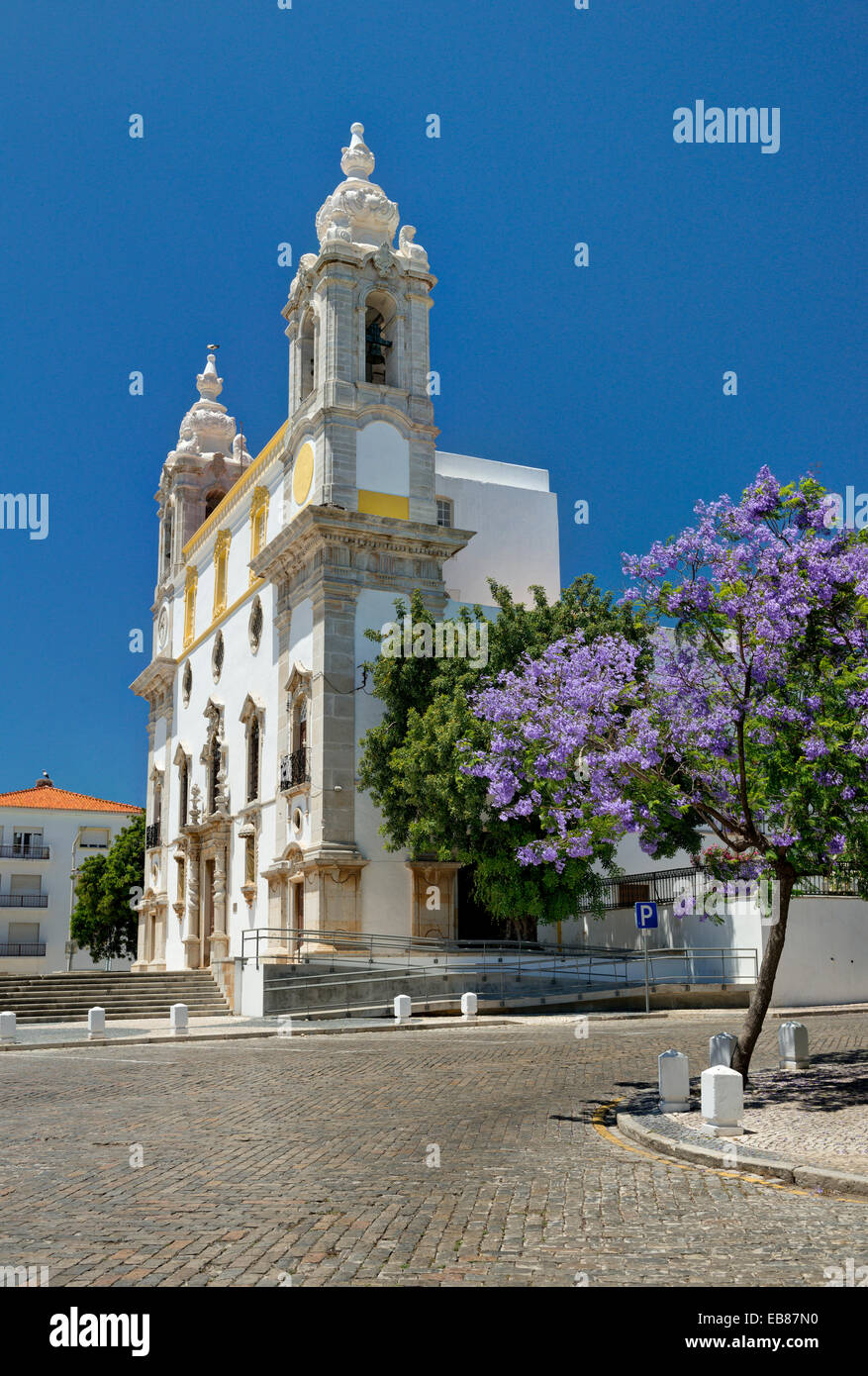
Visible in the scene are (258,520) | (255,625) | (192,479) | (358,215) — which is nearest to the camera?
(358,215)

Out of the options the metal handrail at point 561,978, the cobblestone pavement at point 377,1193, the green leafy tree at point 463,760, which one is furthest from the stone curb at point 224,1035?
the cobblestone pavement at point 377,1193

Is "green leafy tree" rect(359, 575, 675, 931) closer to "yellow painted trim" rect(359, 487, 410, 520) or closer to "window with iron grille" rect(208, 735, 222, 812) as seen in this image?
"yellow painted trim" rect(359, 487, 410, 520)

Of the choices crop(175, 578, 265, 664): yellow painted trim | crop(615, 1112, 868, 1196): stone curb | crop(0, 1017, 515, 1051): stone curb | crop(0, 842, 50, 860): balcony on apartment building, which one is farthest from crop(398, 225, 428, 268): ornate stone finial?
crop(0, 842, 50, 860): balcony on apartment building

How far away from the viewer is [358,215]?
38906 millimetres

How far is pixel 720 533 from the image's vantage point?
1280cm

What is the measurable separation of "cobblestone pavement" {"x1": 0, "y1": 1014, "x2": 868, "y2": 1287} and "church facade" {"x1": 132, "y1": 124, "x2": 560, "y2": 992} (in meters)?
18.2

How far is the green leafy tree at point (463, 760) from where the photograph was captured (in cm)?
2922

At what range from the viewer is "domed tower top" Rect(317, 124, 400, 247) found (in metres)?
38.8

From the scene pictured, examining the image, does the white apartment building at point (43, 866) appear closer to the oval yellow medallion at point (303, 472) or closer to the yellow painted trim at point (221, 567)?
the yellow painted trim at point (221, 567)

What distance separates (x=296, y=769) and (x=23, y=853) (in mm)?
40014

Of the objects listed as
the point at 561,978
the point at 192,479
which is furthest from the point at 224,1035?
the point at 192,479

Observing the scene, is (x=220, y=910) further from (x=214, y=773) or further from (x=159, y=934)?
(x=159, y=934)
